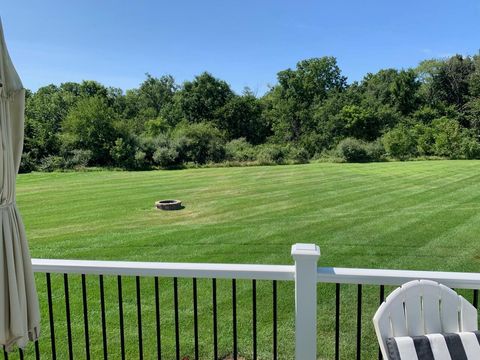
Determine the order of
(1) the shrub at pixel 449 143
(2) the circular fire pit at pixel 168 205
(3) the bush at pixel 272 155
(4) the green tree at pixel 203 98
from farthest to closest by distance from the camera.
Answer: (4) the green tree at pixel 203 98
(1) the shrub at pixel 449 143
(3) the bush at pixel 272 155
(2) the circular fire pit at pixel 168 205

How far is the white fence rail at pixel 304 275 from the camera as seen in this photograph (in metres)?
1.93

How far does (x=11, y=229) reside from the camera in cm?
179

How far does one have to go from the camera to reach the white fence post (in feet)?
6.46

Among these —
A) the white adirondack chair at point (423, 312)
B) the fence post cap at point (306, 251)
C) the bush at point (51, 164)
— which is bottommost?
the bush at point (51, 164)

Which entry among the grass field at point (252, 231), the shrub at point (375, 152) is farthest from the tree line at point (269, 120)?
the grass field at point (252, 231)

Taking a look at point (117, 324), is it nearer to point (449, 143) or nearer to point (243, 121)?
point (449, 143)

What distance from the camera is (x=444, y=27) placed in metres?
33.3

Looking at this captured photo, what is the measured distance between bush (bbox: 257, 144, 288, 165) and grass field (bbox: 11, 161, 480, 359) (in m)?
10.1

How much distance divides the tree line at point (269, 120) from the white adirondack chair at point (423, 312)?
2529cm

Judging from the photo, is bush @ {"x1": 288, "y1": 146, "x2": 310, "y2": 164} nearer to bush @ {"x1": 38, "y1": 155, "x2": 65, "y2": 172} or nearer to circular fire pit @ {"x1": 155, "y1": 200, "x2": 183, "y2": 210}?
bush @ {"x1": 38, "y1": 155, "x2": 65, "y2": 172}

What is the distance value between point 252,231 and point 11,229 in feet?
24.8

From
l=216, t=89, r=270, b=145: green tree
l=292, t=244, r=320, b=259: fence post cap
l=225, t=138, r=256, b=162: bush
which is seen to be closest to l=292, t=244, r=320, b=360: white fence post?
l=292, t=244, r=320, b=259: fence post cap

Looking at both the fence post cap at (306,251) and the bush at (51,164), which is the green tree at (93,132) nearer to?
the bush at (51,164)

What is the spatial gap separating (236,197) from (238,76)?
30.0m
